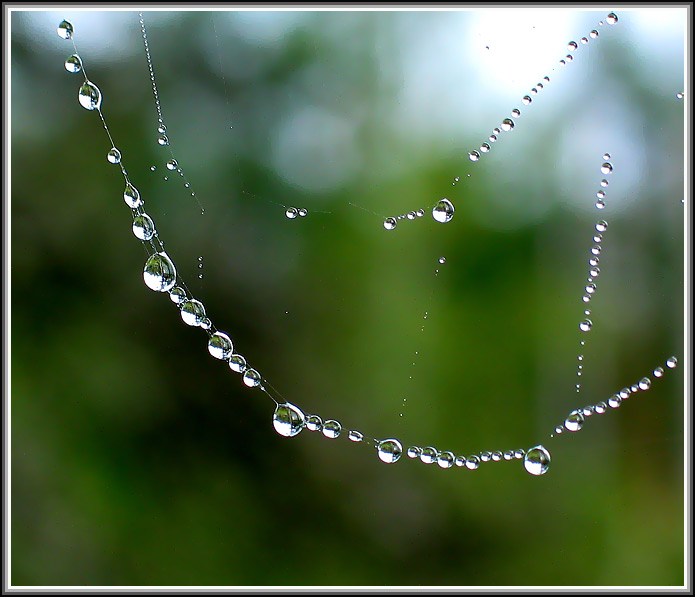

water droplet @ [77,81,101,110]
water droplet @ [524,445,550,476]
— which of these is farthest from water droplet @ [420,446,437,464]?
water droplet @ [77,81,101,110]

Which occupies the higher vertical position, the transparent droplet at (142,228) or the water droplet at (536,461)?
the water droplet at (536,461)

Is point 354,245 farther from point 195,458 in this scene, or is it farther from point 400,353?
point 195,458

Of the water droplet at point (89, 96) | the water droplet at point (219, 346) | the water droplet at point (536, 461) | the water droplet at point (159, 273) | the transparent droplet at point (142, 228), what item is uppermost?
the water droplet at point (89, 96)

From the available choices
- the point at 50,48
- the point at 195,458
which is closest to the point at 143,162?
the point at 50,48

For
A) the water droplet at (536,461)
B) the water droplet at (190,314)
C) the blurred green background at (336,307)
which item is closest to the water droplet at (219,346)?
the water droplet at (190,314)

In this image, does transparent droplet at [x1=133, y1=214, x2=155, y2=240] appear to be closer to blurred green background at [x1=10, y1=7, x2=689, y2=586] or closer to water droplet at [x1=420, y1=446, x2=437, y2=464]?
water droplet at [x1=420, y1=446, x2=437, y2=464]

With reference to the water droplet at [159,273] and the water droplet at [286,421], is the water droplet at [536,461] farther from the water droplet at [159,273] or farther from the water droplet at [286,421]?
the water droplet at [159,273]
